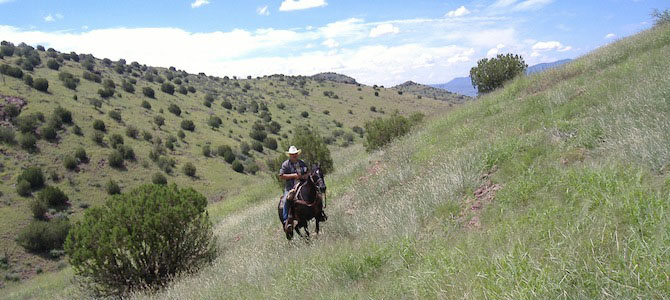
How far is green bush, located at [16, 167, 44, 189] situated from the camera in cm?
2889

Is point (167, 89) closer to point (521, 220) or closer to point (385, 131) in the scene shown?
point (385, 131)

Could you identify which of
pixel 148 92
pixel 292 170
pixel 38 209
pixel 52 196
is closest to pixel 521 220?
pixel 292 170

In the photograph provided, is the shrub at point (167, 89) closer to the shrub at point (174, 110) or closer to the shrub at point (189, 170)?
the shrub at point (174, 110)

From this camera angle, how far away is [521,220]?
4871 millimetres

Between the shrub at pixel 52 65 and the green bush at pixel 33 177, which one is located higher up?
the shrub at pixel 52 65

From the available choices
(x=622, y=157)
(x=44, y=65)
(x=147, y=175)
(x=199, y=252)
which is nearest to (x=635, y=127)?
(x=622, y=157)

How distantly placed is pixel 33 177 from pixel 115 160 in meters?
6.31

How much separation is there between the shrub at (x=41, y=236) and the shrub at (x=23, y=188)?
473 centimetres

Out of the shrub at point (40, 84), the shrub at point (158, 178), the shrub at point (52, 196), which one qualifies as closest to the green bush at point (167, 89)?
the shrub at point (40, 84)

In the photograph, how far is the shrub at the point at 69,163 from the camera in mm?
32062

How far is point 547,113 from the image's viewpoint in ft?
31.4

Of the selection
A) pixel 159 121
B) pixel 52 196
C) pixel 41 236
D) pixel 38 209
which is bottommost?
pixel 41 236

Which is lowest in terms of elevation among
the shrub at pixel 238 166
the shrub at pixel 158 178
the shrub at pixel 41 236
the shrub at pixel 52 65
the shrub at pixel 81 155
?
the shrub at pixel 41 236

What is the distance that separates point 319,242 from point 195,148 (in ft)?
123
